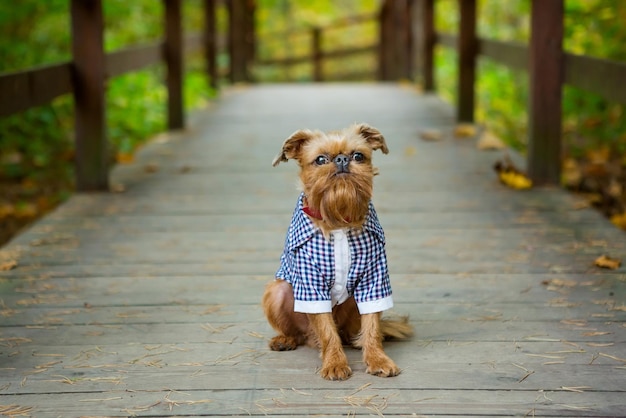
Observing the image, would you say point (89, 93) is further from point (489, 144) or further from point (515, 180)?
point (489, 144)

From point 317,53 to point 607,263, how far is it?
16.2 m

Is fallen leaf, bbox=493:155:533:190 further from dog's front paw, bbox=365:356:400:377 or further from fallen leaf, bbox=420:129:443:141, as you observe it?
dog's front paw, bbox=365:356:400:377

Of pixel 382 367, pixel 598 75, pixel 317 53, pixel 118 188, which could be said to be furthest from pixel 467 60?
pixel 317 53

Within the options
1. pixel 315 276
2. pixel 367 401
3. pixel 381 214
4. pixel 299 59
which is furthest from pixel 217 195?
pixel 299 59

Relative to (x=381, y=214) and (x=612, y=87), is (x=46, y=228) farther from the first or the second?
(x=612, y=87)

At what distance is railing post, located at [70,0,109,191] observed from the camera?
6.14m

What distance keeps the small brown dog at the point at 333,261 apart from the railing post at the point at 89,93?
3.21 metres

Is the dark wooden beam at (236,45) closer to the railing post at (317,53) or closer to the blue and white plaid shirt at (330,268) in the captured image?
the railing post at (317,53)

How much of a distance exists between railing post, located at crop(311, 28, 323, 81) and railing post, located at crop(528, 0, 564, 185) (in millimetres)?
14043

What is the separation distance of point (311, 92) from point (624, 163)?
5556 mm

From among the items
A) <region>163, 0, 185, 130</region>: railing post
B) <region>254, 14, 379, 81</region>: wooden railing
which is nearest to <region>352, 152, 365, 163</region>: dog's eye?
<region>163, 0, 185, 130</region>: railing post

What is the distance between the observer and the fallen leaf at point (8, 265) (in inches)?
178

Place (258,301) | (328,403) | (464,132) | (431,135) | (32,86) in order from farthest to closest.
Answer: (464,132) → (431,135) → (32,86) → (258,301) → (328,403)

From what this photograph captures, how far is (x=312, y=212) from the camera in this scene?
317 cm
